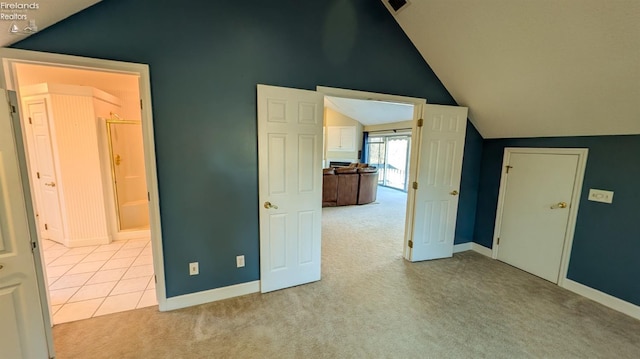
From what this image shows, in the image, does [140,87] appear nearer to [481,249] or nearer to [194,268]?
[194,268]

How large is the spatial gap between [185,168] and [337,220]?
3.47 metres

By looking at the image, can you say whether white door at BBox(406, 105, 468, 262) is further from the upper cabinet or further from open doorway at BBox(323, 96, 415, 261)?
the upper cabinet

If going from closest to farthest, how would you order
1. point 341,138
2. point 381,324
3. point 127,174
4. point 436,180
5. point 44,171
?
point 381,324 → point 436,180 → point 44,171 → point 127,174 → point 341,138

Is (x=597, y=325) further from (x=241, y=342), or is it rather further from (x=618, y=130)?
(x=241, y=342)

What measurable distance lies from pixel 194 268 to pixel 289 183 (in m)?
1.20

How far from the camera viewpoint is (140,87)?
2.05m

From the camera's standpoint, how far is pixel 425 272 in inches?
123

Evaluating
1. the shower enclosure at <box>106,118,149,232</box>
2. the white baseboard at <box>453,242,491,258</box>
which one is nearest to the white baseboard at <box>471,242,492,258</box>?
the white baseboard at <box>453,242,491,258</box>

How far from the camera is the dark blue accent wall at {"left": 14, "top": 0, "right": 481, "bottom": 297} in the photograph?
6.43 feet

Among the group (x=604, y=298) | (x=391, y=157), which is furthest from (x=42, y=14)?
(x=391, y=157)

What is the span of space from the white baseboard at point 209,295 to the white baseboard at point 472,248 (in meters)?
2.91

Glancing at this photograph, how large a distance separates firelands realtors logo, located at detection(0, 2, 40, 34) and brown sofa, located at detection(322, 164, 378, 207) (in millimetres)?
4912

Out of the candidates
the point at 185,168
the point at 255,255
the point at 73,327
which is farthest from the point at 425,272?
the point at 73,327

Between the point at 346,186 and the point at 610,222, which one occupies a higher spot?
the point at 610,222
